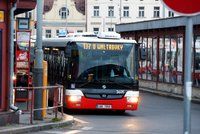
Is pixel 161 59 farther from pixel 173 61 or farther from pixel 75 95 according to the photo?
pixel 75 95

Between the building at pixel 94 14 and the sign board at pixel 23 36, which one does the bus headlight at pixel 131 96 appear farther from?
the building at pixel 94 14

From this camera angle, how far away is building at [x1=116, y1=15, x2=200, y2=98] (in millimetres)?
32344

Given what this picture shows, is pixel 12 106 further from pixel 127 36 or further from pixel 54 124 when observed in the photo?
pixel 127 36

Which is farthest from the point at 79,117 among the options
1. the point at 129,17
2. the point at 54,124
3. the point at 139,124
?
the point at 129,17

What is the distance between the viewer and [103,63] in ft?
69.1

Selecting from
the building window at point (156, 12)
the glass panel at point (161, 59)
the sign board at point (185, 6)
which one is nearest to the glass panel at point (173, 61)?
the glass panel at point (161, 59)

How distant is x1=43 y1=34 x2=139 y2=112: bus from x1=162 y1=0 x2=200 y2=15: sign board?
569 inches

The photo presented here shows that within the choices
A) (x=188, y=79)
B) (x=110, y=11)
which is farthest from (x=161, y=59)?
(x=110, y=11)

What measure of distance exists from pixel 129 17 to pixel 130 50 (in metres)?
79.4

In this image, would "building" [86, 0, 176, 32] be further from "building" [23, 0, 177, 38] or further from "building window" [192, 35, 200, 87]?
"building window" [192, 35, 200, 87]

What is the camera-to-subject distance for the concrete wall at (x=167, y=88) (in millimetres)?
31484

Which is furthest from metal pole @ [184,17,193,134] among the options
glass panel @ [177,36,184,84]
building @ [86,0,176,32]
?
building @ [86,0,176,32]

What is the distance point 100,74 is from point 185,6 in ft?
48.4

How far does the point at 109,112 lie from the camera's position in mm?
22672
